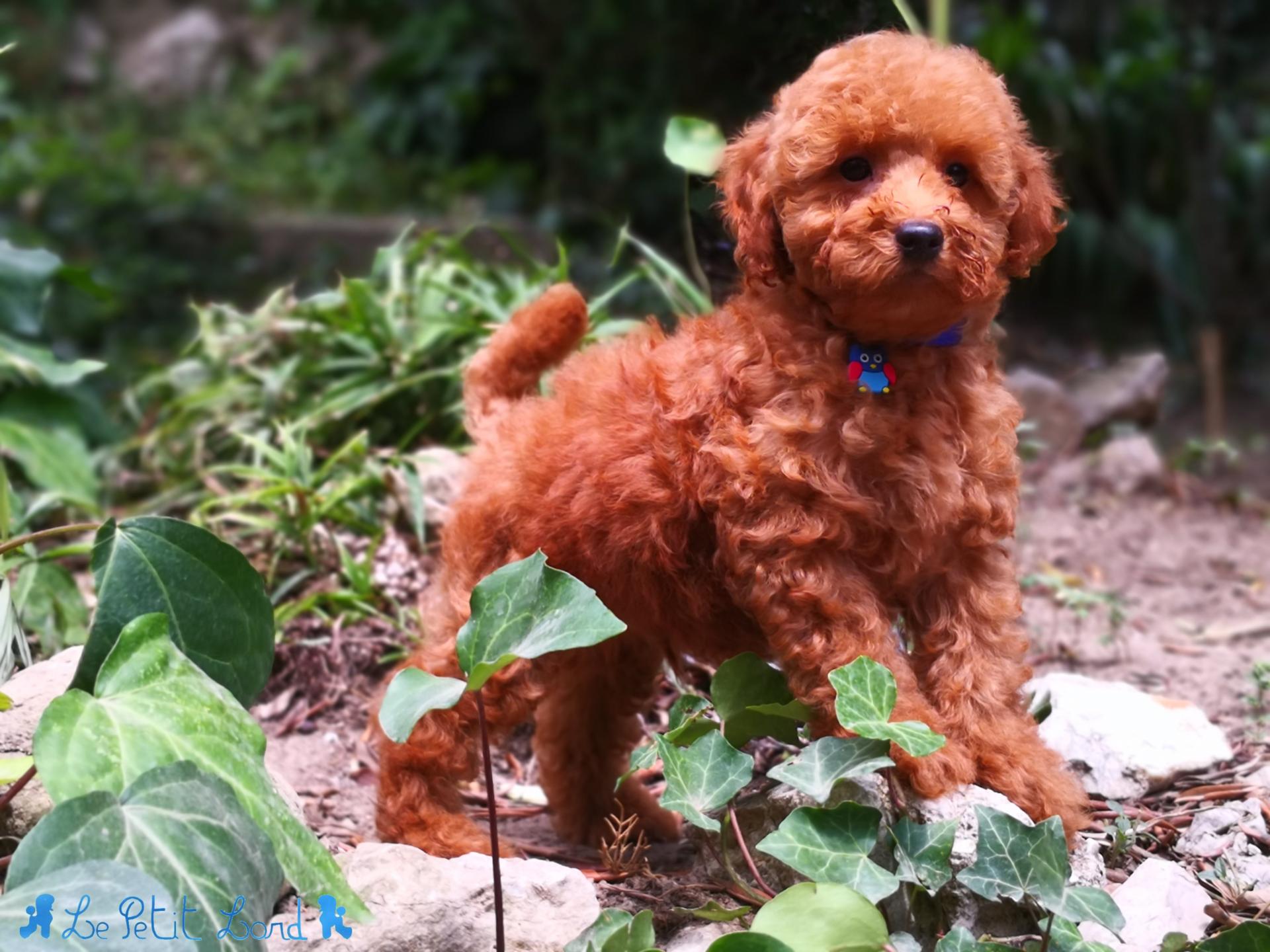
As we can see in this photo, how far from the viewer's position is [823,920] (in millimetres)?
1781

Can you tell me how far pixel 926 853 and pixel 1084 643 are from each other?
5.75 ft

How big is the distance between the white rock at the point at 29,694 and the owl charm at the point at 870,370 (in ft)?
4.72

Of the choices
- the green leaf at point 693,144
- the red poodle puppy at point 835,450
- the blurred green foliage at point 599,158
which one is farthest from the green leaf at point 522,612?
the blurred green foliage at point 599,158

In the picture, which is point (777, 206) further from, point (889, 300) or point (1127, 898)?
point (1127, 898)

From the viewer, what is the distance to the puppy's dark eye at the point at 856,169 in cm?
193

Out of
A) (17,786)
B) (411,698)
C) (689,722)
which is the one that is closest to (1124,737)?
(689,722)

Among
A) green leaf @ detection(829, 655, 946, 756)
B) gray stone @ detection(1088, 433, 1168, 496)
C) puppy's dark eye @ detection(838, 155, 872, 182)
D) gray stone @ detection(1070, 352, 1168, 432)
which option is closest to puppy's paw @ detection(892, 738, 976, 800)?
green leaf @ detection(829, 655, 946, 756)

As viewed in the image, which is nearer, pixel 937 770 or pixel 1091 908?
pixel 1091 908

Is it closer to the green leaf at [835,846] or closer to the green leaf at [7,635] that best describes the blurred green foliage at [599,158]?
the green leaf at [7,635]

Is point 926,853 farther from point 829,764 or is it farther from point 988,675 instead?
point 988,675

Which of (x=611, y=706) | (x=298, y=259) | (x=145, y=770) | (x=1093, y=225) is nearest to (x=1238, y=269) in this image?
(x=1093, y=225)

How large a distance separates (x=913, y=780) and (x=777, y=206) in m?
0.95

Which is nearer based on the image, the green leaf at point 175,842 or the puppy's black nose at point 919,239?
the green leaf at point 175,842

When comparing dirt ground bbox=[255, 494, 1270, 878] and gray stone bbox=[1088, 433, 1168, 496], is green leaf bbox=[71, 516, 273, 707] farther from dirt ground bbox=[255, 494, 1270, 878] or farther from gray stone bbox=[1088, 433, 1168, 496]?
gray stone bbox=[1088, 433, 1168, 496]
